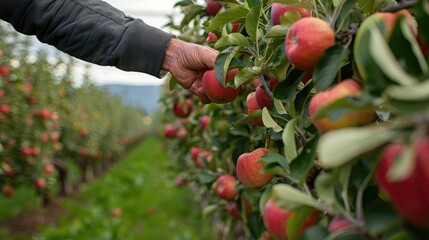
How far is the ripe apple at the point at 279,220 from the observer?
32.1 inches

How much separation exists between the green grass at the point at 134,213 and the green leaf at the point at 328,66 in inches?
152

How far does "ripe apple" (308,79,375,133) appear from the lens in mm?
676

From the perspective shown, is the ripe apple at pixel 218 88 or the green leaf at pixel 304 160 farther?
the ripe apple at pixel 218 88

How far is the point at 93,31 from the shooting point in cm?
161

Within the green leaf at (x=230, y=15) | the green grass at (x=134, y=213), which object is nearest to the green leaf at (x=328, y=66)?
the green leaf at (x=230, y=15)

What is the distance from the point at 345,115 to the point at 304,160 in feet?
0.70

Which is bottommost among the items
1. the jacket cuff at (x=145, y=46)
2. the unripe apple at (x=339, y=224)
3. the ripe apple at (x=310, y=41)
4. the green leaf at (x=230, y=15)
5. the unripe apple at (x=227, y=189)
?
the unripe apple at (x=227, y=189)

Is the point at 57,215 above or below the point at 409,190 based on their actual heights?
below

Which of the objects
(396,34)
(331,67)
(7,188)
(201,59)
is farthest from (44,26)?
(7,188)

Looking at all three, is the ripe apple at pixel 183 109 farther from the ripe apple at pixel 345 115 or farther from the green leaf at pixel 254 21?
the ripe apple at pixel 345 115

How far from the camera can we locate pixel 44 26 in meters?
1.69

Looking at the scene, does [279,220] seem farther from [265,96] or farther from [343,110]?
[265,96]

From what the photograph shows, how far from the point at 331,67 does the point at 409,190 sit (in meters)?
0.33

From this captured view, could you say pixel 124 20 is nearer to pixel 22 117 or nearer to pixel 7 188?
pixel 22 117
